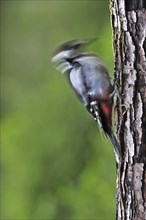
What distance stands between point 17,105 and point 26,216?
1.83 meters

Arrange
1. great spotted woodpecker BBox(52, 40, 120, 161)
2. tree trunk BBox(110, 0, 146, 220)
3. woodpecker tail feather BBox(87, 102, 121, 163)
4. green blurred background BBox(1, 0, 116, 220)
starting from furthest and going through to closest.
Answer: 1. green blurred background BBox(1, 0, 116, 220)
2. great spotted woodpecker BBox(52, 40, 120, 161)
3. woodpecker tail feather BBox(87, 102, 121, 163)
4. tree trunk BBox(110, 0, 146, 220)

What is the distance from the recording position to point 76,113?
16.0 ft

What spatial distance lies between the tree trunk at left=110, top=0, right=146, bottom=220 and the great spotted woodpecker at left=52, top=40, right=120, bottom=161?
25 centimetres

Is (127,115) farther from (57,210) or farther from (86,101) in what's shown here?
(57,210)

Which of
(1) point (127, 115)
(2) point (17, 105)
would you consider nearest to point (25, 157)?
(2) point (17, 105)

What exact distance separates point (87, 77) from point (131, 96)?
1.38ft

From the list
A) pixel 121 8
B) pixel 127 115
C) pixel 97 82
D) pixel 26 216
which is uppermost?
pixel 121 8

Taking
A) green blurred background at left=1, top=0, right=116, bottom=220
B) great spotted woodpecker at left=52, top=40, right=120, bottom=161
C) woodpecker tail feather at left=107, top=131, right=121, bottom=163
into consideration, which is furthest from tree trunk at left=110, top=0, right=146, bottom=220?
green blurred background at left=1, top=0, right=116, bottom=220

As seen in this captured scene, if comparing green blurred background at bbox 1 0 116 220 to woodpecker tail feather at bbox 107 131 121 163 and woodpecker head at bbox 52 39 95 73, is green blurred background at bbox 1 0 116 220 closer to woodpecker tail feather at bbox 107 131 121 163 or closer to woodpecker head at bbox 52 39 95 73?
woodpecker head at bbox 52 39 95 73

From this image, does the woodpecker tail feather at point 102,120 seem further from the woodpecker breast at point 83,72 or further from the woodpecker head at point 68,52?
the woodpecker head at point 68,52

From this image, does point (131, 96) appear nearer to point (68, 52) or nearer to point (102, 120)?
point (102, 120)

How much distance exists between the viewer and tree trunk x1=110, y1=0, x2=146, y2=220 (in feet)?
8.38

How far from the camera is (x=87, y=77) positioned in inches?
117

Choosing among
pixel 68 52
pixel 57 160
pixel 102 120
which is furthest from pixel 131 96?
pixel 57 160
